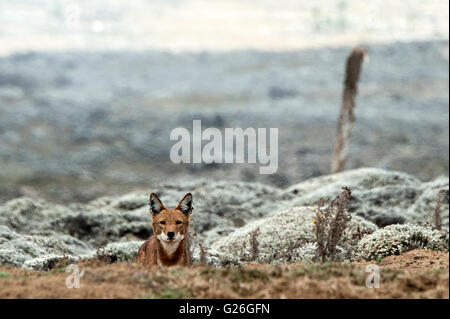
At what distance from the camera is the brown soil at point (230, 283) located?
8.48 m

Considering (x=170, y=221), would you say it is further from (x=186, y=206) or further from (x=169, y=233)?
(x=186, y=206)

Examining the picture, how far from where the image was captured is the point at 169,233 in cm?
958

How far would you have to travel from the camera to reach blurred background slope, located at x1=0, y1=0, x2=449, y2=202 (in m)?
43.7

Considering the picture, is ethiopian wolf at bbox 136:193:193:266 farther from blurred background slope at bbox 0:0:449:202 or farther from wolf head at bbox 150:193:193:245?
blurred background slope at bbox 0:0:449:202

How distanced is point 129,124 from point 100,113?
3.59 metres

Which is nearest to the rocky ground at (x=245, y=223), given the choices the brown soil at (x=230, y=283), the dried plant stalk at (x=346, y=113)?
the brown soil at (x=230, y=283)

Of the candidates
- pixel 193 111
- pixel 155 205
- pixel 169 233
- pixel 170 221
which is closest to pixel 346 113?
pixel 155 205

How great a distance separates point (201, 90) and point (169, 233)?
52.4m

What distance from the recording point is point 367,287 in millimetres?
8750

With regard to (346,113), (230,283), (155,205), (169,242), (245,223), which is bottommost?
(230,283)

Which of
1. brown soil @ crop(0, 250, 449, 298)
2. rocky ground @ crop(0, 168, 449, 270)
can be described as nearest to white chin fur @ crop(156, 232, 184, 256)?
brown soil @ crop(0, 250, 449, 298)

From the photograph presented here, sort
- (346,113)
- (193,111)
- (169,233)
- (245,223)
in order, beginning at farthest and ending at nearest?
1. (193,111)
2. (346,113)
3. (245,223)
4. (169,233)

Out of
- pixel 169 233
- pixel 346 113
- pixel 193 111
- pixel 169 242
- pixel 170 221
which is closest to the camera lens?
pixel 169 233

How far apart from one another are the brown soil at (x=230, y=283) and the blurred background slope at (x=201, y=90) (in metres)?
28.5
